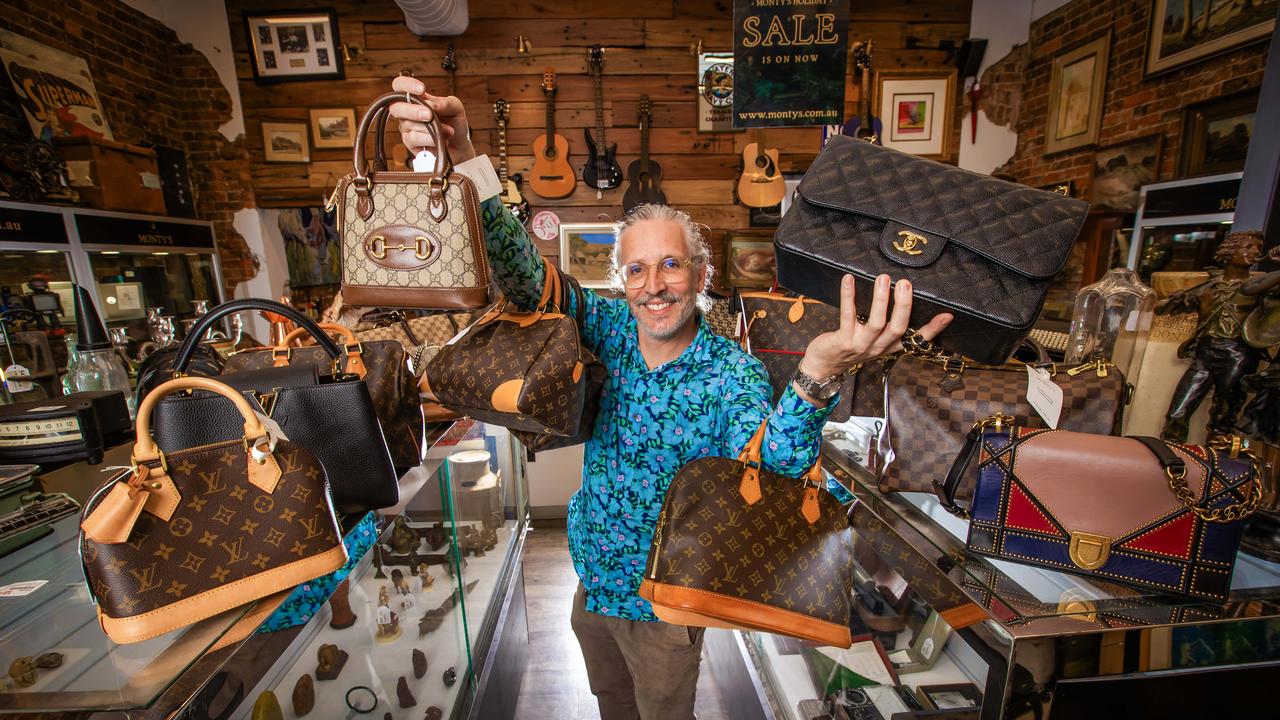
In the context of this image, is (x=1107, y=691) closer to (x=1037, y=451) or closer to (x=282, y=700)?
(x=1037, y=451)

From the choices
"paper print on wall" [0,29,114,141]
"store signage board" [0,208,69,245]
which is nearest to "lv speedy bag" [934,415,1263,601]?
"store signage board" [0,208,69,245]

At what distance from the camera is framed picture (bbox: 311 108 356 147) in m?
4.70

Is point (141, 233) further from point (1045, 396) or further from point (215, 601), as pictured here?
point (1045, 396)

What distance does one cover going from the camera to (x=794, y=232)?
0.92 m

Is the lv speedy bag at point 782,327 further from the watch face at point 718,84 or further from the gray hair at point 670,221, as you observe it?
the watch face at point 718,84

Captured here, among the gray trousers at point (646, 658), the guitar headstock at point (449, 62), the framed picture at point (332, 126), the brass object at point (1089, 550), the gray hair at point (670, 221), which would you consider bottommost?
the gray trousers at point (646, 658)

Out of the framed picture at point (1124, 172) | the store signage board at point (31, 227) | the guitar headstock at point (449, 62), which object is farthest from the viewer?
the guitar headstock at point (449, 62)

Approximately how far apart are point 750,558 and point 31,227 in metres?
4.96

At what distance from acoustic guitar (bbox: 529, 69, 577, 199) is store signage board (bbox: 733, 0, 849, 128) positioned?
2507mm

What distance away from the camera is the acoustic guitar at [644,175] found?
4.65 m

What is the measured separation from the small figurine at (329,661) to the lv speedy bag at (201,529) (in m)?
0.44

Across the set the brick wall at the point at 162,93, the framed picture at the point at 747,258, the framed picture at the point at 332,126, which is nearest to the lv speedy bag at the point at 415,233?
the framed picture at the point at 747,258

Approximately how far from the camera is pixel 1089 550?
862 mm

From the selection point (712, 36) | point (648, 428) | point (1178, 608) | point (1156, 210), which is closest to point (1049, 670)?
point (1178, 608)
